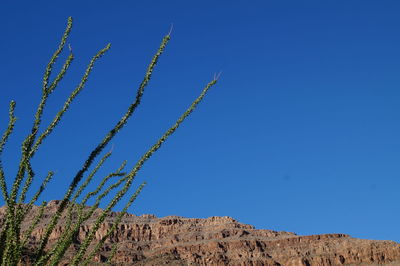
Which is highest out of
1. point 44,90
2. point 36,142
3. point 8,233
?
point 44,90

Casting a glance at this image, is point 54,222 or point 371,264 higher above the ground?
point 371,264

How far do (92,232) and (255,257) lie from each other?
7550 inches

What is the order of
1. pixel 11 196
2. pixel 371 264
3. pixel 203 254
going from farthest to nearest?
pixel 203 254 < pixel 371 264 < pixel 11 196

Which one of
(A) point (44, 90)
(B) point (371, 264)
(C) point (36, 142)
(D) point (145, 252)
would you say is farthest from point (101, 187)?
(D) point (145, 252)

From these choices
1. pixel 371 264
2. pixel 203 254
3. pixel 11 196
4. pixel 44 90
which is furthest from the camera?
pixel 203 254

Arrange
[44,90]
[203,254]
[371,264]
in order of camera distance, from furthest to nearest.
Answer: [203,254] → [371,264] → [44,90]

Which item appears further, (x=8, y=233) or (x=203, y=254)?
(x=203, y=254)

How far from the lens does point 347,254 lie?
594 feet

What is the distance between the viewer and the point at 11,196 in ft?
15.3

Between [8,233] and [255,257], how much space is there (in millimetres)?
191903

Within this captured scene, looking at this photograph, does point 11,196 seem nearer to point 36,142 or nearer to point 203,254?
point 36,142

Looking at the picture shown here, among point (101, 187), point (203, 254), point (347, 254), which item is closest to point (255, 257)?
point (203, 254)

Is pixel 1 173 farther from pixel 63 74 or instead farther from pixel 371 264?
pixel 371 264

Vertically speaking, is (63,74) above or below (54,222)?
above
